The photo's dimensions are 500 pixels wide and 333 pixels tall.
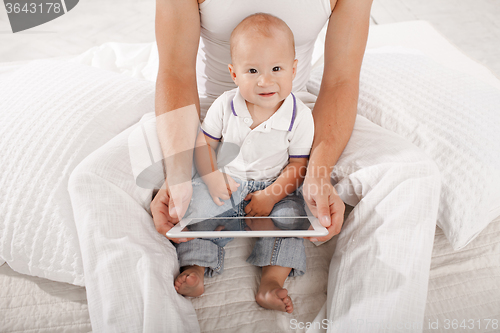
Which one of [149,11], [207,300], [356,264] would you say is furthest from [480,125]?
[149,11]

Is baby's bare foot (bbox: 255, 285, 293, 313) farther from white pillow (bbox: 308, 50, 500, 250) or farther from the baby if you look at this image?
white pillow (bbox: 308, 50, 500, 250)

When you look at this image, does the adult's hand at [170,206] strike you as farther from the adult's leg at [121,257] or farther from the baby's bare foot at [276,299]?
the baby's bare foot at [276,299]

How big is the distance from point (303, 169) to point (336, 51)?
1.20 feet

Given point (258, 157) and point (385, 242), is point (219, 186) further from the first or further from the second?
point (385, 242)

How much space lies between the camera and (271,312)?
2.34ft

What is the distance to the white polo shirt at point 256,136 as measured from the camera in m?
0.80

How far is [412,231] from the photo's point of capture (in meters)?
0.66

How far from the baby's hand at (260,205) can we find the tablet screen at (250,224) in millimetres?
51

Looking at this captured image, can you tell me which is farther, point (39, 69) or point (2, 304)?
point (39, 69)

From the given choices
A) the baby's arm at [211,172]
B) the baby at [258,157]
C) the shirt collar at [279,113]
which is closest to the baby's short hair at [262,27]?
the baby at [258,157]

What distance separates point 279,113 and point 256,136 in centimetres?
8

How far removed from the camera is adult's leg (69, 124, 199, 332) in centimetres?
60

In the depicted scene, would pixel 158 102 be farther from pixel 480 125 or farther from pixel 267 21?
pixel 480 125

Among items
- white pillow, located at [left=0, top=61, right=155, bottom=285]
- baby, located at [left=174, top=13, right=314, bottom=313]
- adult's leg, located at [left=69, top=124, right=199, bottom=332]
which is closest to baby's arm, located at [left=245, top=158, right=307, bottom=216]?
baby, located at [left=174, top=13, right=314, bottom=313]
